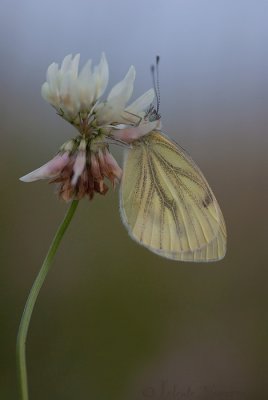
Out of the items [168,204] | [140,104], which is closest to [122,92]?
[140,104]

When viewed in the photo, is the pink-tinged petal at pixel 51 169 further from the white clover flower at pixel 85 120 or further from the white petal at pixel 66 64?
the white petal at pixel 66 64

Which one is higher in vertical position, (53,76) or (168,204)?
(53,76)

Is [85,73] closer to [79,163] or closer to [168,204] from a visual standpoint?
[79,163]

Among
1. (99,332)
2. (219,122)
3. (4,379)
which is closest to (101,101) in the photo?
(4,379)

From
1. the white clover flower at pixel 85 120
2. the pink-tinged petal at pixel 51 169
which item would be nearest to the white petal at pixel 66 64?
the white clover flower at pixel 85 120

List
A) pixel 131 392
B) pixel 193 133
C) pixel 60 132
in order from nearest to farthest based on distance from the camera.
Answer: pixel 131 392 → pixel 60 132 → pixel 193 133

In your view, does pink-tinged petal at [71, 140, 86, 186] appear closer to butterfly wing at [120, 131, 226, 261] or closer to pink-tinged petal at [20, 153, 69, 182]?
pink-tinged petal at [20, 153, 69, 182]

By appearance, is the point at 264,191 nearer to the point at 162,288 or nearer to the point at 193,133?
the point at 193,133
